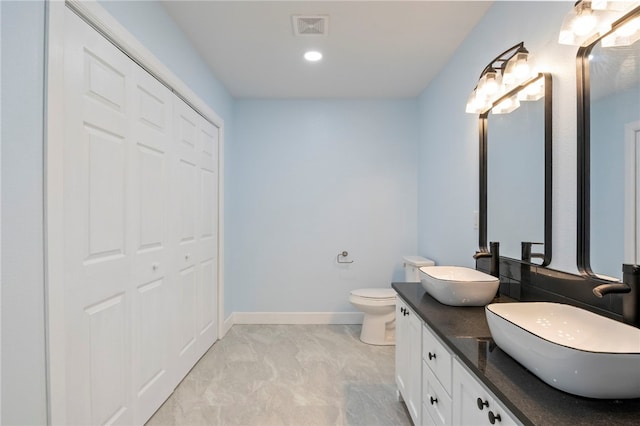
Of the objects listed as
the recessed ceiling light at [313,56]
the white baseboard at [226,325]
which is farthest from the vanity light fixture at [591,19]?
the white baseboard at [226,325]

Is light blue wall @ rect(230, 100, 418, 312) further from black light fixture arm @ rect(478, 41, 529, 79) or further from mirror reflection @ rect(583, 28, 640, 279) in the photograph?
mirror reflection @ rect(583, 28, 640, 279)

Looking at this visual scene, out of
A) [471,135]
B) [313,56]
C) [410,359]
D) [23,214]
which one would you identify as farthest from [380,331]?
[23,214]

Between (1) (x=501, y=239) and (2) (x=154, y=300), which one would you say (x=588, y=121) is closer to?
(1) (x=501, y=239)

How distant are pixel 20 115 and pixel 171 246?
1.25m

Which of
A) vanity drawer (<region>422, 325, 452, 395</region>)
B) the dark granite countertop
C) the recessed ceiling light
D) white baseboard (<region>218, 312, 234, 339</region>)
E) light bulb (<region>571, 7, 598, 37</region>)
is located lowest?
white baseboard (<region>218, 312, 234, 339</region>)

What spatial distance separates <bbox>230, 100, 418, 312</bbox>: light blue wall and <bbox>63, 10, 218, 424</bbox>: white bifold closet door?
114 cm

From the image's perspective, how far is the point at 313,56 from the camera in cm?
265

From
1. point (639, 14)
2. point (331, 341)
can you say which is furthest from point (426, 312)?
point (331, 341)

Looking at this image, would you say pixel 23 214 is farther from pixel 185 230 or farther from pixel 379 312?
pixel 379 312

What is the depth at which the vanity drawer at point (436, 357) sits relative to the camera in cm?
127

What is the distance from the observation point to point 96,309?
1.49 metres

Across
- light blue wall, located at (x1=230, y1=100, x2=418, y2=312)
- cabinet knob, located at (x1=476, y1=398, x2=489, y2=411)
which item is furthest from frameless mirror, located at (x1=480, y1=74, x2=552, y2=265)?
light blue wall, located at (x1=230, y1=100, x2=418, y2=312)

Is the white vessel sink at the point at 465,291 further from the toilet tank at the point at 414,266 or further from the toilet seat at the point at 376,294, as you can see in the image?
the toilet seat at the point at 376,294

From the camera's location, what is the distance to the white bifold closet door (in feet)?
4.45
